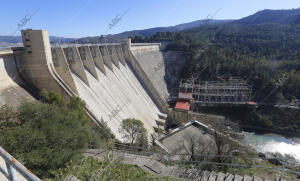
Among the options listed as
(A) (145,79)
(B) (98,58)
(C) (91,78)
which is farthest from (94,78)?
(A) (145,79)

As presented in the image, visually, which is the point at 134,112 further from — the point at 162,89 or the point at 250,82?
the point at 250,82

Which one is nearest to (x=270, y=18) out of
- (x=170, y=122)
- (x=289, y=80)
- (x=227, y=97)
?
(x=289, y=80)

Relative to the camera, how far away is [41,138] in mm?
7828

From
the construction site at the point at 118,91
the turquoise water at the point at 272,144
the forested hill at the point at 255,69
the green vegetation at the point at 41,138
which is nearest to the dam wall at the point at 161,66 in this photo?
the construction site at the point at 118,91

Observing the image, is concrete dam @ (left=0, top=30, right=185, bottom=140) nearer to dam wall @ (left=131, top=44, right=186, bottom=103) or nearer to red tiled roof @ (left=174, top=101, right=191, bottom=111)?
dam wall @ (left=131, top=44, right=186, bottom=103)

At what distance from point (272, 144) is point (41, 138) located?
36.7m

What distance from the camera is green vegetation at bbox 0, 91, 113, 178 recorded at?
7.21 metres

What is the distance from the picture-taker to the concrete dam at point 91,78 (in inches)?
612

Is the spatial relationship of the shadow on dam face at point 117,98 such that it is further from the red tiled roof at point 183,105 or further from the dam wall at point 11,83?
the dam wall at point 11,83

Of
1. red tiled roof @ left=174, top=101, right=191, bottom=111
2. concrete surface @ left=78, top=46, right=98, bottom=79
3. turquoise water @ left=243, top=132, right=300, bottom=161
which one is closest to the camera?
concrete surface @ left=78, top=46, right=98, bottom=79

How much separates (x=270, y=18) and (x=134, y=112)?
23817 cm

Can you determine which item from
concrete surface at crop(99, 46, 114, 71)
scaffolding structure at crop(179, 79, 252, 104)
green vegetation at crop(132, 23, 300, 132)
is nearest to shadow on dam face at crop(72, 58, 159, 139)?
concrete surface at crop(99, 46, 114, 71)

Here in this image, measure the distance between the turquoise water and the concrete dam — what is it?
1751cm

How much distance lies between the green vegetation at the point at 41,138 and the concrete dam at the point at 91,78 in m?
6.05
